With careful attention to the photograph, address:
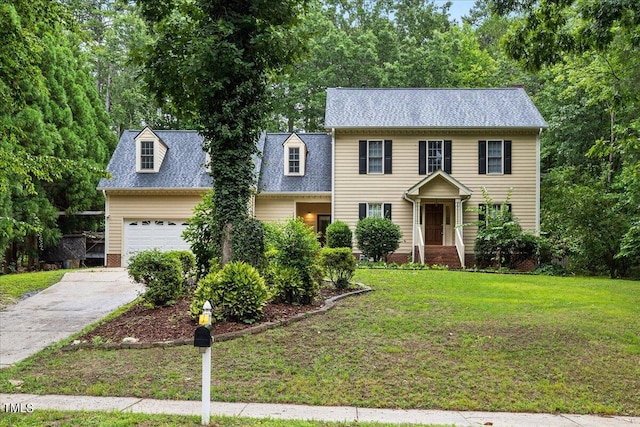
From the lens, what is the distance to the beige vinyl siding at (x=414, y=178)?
18797 mm

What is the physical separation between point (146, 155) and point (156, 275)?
12371 mm

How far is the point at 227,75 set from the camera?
820 centimetres

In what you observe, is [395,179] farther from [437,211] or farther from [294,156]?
[294,156]

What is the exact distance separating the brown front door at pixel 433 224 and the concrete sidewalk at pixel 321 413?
1490 centimetres

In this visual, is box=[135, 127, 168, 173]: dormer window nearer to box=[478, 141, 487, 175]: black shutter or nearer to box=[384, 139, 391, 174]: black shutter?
box=[384, 139, 391, 174]: black shutter

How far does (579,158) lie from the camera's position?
75.5 ft

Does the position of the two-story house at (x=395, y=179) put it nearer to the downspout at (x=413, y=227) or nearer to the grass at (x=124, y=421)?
the downspout at (x=413, y=227)

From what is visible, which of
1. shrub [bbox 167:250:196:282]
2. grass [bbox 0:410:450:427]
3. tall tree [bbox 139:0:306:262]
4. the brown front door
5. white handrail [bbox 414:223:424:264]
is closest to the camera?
grass [bbox 0:410:450:427]

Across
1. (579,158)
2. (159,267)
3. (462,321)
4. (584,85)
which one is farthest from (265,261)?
(579,158)

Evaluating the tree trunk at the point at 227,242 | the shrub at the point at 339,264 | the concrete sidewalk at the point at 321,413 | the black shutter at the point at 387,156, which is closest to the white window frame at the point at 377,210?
the black shutter at the point at 387,156

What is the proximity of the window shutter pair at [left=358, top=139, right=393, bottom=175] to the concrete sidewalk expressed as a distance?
14827 millimetres

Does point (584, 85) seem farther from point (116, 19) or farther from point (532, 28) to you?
point (116, 19)

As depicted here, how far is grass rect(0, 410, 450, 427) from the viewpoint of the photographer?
4090 millimetres

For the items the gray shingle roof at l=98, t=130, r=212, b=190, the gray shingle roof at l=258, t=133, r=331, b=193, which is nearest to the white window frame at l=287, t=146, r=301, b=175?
the gray shingle roof at l=258, t=133, r=331, b=193
